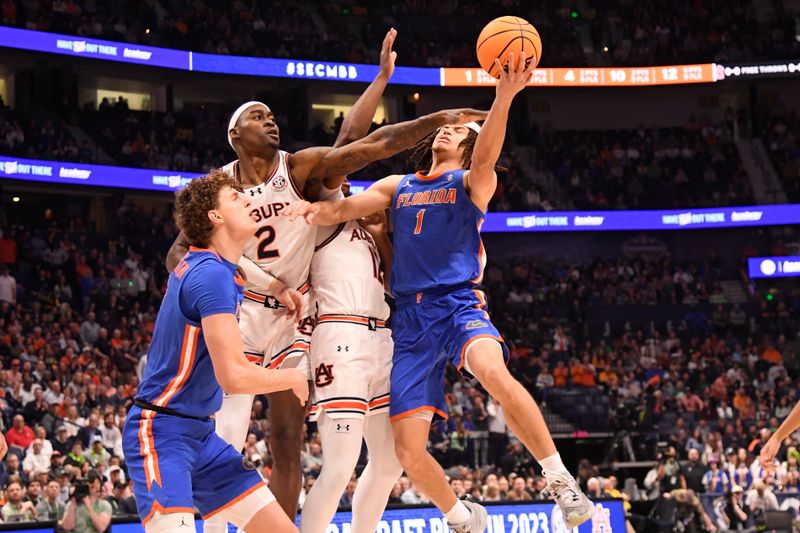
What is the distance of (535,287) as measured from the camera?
28.8 m

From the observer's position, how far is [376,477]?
625 centimetres

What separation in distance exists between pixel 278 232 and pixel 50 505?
721 centimetres

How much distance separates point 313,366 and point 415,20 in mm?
28271

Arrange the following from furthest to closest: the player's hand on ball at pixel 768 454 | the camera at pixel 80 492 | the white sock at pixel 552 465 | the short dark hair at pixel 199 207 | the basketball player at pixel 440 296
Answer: the camera at pixel 80 492, the player's hand on ball at pixel 768 454, the basketball player at pixel 440 296, the white sock at pixel 552 465, the short dark hair at pixel 199 207

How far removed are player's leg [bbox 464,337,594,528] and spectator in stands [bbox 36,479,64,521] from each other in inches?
309

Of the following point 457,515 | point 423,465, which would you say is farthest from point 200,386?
point 457,515

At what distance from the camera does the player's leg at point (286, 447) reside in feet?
20.8

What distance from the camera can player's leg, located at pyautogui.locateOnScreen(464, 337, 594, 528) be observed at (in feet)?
18.5

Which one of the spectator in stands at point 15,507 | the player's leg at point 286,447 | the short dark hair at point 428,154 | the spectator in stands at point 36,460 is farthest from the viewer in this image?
the spectator in stands at point 36,460

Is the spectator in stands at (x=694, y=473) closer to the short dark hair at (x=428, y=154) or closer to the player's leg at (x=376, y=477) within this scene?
the short dark hair at (x=428, y=154)

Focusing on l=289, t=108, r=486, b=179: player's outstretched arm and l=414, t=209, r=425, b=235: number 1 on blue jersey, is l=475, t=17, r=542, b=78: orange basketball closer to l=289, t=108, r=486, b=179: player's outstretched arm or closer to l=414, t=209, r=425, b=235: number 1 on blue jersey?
l=289, t=108, r=486, b=179: player's outstretched arm

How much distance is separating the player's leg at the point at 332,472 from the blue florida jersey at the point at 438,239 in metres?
0.94

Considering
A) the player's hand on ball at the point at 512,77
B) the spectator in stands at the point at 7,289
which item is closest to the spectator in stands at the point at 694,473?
the player's hand on ball at the point at 512,77

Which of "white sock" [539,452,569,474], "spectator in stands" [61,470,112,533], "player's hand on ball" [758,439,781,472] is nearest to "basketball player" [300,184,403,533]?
"white sock" [539,452,569,474]
